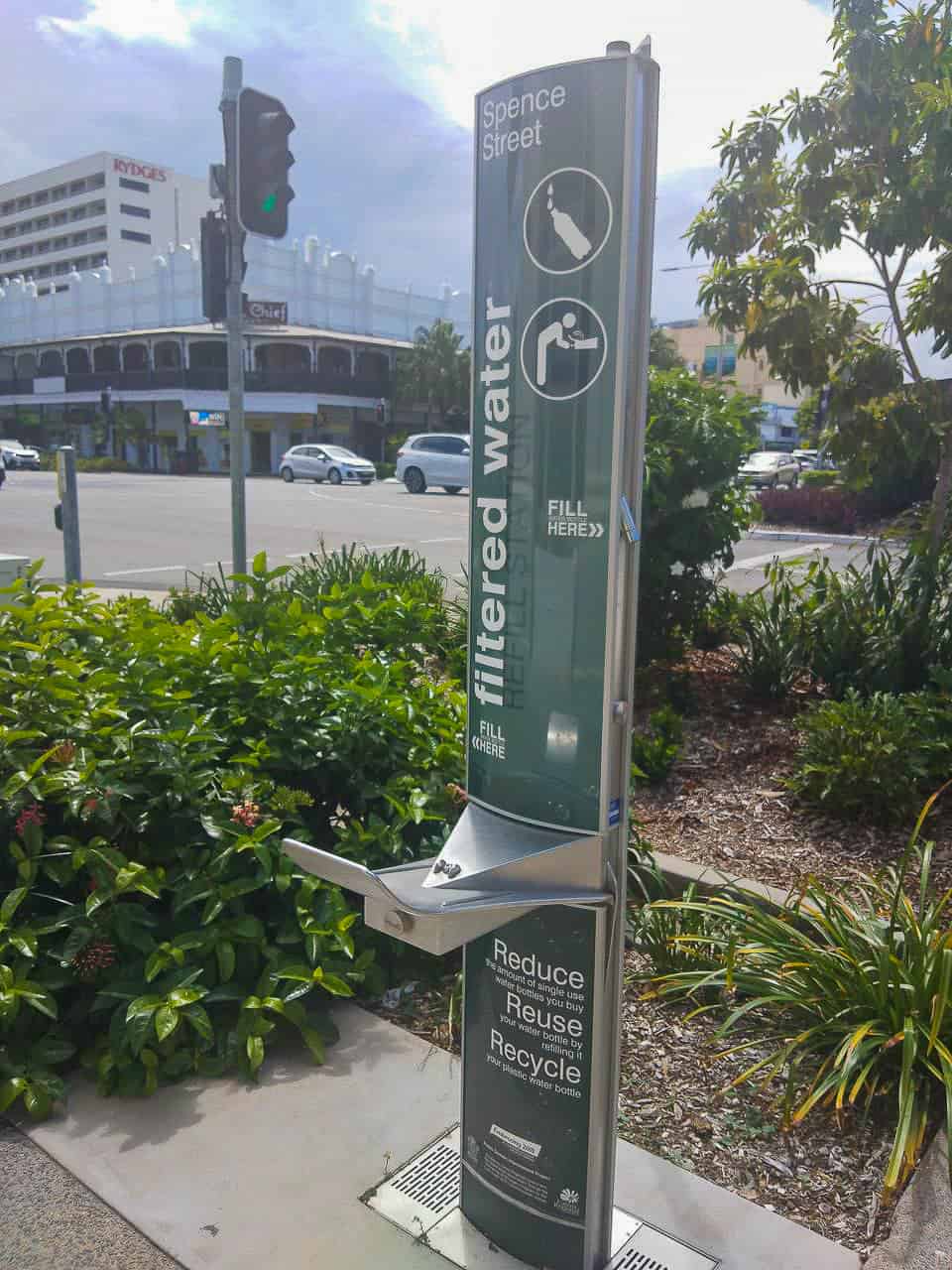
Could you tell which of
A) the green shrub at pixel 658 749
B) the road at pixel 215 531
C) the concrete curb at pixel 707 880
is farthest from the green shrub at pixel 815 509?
the concrete curb at pixel 707 880

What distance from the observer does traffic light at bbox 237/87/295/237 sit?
639 cm

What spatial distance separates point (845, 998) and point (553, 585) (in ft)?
5.36

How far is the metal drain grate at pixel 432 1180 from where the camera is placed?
2521 millimetres

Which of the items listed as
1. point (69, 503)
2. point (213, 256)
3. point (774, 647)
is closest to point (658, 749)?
point (774, 647)

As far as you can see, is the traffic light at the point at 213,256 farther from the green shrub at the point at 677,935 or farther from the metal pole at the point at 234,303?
the green shrub at the point at 677,935

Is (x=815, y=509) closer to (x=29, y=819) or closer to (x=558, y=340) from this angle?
(x=29, y=819)

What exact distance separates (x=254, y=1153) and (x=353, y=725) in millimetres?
1464

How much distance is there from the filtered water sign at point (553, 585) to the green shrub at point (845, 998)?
694 mm

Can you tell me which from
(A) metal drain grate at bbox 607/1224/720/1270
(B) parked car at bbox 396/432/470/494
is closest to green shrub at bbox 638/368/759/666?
(A) metal drain grate at bbox 607/1224/720/1270

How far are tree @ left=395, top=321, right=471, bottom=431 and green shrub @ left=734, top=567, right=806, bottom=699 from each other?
165 ft

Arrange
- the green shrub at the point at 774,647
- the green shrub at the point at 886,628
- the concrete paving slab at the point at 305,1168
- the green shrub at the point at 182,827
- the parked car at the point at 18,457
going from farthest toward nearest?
the parked car at the point at 18,457
the green shrub at the point at 774,647
the green shrub at the point at 886,628
the green shrub at the point at 182,827
the concrete paving slab at the point at 305,1168

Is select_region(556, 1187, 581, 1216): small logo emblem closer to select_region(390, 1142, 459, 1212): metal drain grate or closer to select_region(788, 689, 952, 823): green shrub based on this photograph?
select_region(390, 1142, 459, 1212): metal drain grate

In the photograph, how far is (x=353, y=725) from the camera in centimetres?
374

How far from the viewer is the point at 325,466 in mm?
36469
